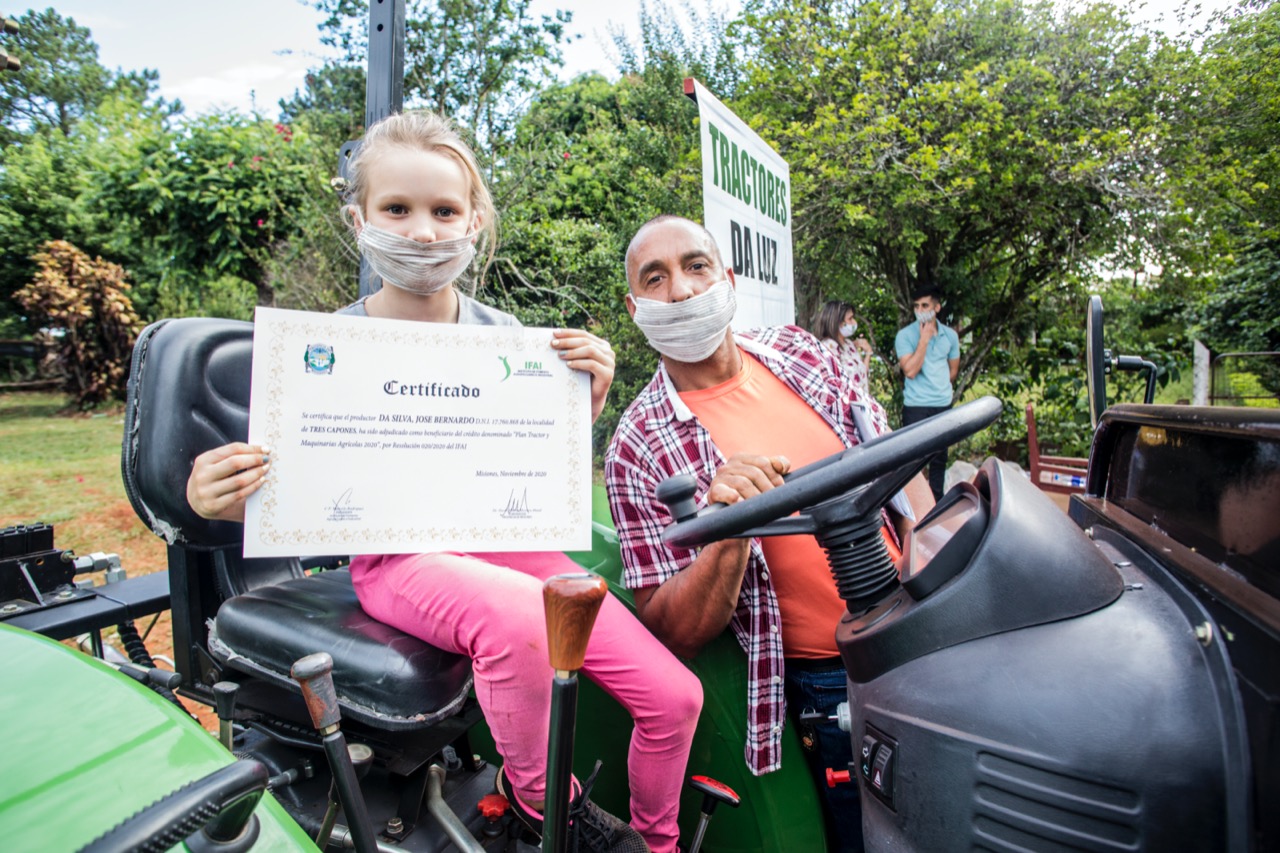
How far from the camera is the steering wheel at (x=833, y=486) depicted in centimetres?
106

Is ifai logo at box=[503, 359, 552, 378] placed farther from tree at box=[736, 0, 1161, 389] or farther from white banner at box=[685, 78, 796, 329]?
tree at box=[736, 0, 1161, 389]

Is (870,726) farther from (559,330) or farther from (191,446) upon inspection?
(191,446)

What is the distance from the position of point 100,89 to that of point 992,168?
1023 inches

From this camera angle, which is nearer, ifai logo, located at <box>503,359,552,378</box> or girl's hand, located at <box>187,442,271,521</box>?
girl's hand, located at <box>187,442,271,521</box>

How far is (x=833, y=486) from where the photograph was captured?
1064 millimetres

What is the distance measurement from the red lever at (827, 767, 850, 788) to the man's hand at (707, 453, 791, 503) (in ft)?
2.26

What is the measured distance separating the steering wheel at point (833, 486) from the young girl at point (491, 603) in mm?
407

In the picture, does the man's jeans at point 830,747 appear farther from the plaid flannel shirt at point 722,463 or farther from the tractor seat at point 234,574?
the tractor seat at point 234,574

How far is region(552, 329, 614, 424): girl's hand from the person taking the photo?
5.28ft

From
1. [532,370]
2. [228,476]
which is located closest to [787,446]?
[532,370]

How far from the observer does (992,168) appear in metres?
6.59

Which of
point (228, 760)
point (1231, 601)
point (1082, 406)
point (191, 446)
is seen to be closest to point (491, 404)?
point (191, 446)

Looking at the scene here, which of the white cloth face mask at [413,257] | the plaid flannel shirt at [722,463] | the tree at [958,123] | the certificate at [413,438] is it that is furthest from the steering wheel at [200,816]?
the tree at [958,123]

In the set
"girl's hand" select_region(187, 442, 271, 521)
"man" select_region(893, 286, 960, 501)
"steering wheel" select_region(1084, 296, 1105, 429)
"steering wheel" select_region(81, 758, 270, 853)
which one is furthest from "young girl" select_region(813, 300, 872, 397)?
"steering wheel" select_region(81, 758, 270, 853)
